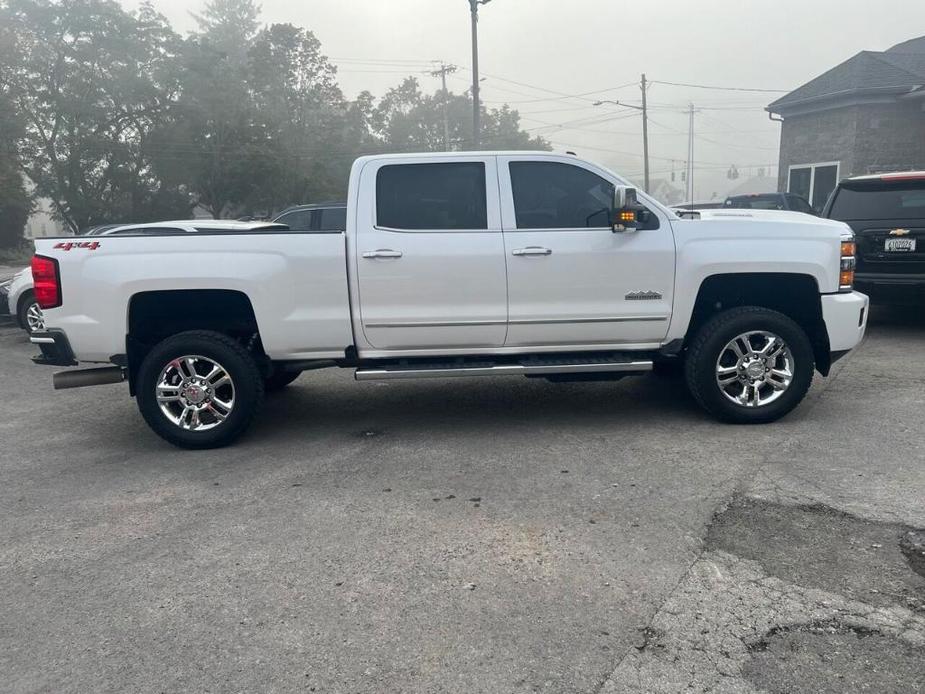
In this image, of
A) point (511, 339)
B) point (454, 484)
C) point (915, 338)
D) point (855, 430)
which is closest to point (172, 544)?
point (454, 484)

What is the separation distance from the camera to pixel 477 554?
3.67m

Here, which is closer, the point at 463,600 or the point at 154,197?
the point at 463,600

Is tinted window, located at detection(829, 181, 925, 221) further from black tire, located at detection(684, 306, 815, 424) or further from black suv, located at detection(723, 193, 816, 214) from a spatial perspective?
black suv, located at detection(723, 193, 816, 214)

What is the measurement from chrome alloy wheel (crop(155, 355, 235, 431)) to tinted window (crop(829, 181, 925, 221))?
7.40 metres

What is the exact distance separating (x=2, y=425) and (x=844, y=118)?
2285 centimetres

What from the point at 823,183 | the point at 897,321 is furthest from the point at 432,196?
the point at 823,183

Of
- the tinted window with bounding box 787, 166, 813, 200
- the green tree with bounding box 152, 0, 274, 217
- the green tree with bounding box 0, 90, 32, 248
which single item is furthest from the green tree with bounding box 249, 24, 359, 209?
the tinted window with bounding box 787, 166, 813, 200

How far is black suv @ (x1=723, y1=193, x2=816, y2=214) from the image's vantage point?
15.8m

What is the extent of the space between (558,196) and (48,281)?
371cm

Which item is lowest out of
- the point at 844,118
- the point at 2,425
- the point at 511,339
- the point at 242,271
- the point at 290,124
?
the point at 2,425

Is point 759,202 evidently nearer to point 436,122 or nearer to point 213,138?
point 213,138

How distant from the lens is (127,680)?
278 cm

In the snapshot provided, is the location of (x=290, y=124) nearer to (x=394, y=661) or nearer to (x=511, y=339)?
(x=511, y=339)

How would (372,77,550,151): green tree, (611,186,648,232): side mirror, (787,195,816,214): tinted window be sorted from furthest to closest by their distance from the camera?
1. (372,77,550,151): green tree
2. (787,195,816,214): tinted window
3. (611,186,648,232): side mirror
